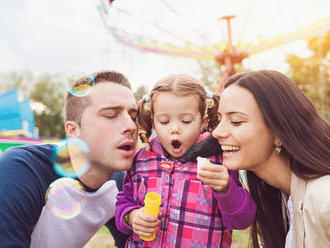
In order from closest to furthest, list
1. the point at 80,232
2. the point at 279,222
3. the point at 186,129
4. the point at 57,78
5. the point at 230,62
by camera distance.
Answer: the point at 186,129, the point at 279,222, the point at 80,232, the point at 230,62, the point at 57,78

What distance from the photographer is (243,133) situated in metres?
1.83

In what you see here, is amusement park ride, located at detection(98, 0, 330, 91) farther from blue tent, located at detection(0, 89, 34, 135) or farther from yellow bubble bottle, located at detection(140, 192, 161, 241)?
yellow bubble bottle, located at detection(140, 192, 161, 241)

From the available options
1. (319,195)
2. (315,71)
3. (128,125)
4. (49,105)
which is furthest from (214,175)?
(49,105)

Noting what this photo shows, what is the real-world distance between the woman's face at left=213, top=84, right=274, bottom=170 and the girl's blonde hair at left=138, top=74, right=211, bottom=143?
0.25 metres

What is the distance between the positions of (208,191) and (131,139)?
68 cm

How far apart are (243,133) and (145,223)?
78cm

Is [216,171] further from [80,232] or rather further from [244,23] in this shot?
[244,23]

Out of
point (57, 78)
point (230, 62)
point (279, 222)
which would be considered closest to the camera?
point (279, 222)

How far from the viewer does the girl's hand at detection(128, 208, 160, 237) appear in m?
1.85

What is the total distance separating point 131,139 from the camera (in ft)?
7.57

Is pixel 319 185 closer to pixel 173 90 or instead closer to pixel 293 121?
pixel 293 121

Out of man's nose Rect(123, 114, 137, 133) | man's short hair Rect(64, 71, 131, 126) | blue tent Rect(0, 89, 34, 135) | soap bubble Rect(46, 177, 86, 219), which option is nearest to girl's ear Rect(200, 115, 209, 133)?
man's nose Rect(123, 114, 137, 133)

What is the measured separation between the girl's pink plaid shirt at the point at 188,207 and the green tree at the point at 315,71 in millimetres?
13726

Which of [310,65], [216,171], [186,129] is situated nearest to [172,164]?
[186,129]
